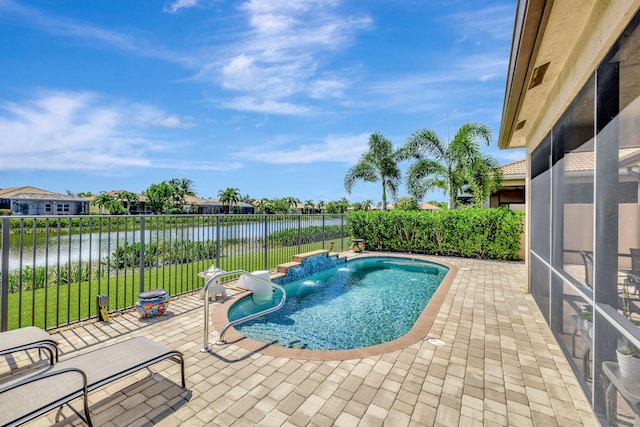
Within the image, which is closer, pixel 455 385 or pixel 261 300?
pixel 455 385

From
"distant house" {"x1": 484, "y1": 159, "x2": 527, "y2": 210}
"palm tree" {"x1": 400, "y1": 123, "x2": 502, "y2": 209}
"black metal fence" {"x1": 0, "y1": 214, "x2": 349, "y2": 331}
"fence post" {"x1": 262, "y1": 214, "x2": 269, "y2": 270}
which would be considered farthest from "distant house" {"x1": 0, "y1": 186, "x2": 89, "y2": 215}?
"distant house" {"x1": 484, "y1": 159, "x2": 527, "y2": 210}

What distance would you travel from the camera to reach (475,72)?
10.3 m

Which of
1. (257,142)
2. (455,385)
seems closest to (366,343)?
(455,385)

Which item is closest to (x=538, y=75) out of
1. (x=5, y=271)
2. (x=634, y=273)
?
(x=634, y=273)

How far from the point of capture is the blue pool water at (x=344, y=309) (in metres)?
4.83

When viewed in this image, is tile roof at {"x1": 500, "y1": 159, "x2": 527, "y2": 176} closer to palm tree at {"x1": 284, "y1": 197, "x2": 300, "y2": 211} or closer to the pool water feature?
the pool water feature

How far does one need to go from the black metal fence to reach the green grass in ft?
0.05

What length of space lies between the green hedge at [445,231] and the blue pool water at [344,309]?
228 cm

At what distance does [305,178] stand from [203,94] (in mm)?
49396

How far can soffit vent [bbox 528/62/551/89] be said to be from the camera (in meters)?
3.52

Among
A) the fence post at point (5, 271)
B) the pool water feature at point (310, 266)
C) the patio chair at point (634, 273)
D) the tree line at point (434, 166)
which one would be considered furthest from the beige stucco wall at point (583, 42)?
the tree line at point (434, 166)

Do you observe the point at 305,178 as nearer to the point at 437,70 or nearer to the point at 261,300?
the point at 437,70

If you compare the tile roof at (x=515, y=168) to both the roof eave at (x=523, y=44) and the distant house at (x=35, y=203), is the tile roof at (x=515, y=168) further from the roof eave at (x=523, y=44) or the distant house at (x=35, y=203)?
the distant house at (x=35, y=203)

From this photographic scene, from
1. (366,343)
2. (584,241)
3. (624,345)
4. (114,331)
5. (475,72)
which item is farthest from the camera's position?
(475,72)
